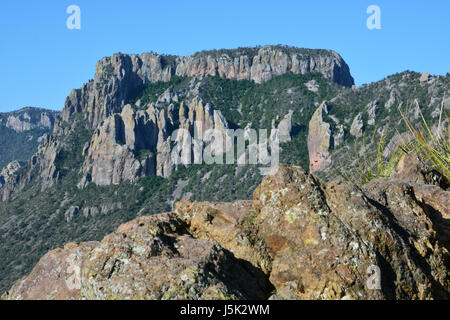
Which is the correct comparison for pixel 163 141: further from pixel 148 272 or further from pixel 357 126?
pixel 148 272

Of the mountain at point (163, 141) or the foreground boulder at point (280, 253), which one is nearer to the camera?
the foreground boulder at point (280, 253)

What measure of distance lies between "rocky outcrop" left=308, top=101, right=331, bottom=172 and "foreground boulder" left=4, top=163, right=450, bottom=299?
124146mm

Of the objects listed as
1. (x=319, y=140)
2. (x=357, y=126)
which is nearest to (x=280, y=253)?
(x=357, y=126)

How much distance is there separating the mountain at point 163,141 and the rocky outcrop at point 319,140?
37 centimetres

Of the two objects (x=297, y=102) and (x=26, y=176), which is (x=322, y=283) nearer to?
(x=297, y=102)

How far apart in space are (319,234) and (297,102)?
16926cm

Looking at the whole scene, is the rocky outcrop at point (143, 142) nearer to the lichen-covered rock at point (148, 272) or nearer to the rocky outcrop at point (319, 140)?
the rocky outcrop at point (319, 140)

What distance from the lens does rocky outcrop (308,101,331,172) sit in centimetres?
13050

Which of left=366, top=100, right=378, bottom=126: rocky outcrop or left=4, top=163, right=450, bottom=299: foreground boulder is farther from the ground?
left=366, top=100, right=378, bottom=126: rocky outcrop

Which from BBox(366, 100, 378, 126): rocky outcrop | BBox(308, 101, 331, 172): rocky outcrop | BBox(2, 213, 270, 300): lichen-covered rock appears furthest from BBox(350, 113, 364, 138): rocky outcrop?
BBox(2, 213, 270, 300): lichen-covered rock

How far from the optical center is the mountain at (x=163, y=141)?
13100cm

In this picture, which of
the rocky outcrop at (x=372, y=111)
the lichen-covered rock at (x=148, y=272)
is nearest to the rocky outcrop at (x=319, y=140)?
the rocky outcrop at (x=372, y=111)

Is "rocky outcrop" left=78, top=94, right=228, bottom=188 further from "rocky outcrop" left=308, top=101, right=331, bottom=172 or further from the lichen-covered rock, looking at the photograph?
the lichen-covered rock

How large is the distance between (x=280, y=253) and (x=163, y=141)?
165867 mm
